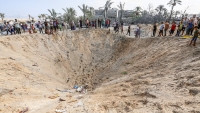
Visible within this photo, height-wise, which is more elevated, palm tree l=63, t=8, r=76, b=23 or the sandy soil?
palm tree l=63, t=8, r=76, b=23

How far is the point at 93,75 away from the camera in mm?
12773

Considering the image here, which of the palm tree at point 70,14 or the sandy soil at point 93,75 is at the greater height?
the palm tree at point 70,14

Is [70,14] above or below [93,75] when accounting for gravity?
above

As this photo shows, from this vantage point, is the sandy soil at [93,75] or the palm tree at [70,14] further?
the palm tree at [70,14]

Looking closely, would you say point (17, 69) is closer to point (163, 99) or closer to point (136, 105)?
point (136, 105)

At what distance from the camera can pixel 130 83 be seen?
24.1 ft

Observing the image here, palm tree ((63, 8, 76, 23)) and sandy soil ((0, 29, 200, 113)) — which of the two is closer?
sandy soil ((0, 29, 200, 113))

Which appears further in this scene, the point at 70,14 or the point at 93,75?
the point at 70,14

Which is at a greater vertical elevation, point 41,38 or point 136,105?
point 41,38

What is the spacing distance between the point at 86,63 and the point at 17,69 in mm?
6737

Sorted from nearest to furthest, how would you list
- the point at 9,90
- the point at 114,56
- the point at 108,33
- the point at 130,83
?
1. the point at 9,90
2. the point at 130,83
3. the point at 114,56
4. the point at 108,33

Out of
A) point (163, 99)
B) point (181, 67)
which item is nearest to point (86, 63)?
point (181, 67)

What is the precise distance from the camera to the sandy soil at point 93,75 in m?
5.40

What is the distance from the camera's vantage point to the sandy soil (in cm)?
540
